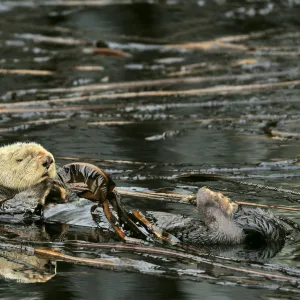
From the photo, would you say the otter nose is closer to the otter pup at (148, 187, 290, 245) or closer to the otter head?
the otter head

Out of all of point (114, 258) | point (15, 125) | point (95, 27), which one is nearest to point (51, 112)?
point (15, 125)

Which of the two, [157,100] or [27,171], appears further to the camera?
[157,100]

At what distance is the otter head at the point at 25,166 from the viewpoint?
5.44 m

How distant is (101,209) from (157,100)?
421cm

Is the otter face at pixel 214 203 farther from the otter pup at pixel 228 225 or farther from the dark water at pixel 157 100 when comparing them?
the dark water at pixel 157 100

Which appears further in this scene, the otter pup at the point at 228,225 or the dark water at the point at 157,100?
the otter pup at the point at 228,225

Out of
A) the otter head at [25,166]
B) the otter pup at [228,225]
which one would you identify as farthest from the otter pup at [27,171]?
the otter pup at [228,225]

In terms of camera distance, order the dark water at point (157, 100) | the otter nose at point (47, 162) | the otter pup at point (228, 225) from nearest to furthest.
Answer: the dark water at point (157, 100) < the otter pup at point (228, 225) < the otter nose at point (47, 162)

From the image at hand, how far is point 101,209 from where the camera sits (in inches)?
212

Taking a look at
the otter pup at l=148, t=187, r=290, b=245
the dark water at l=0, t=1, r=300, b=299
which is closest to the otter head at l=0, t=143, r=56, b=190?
the dark water at l=0, t=1, r=300, b=299

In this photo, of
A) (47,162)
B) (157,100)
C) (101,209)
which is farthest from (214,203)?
(157,100)

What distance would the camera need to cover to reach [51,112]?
8969 mm

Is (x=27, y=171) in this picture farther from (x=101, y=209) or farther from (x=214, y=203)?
(x=214, y=203)

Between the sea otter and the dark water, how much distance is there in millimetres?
278
